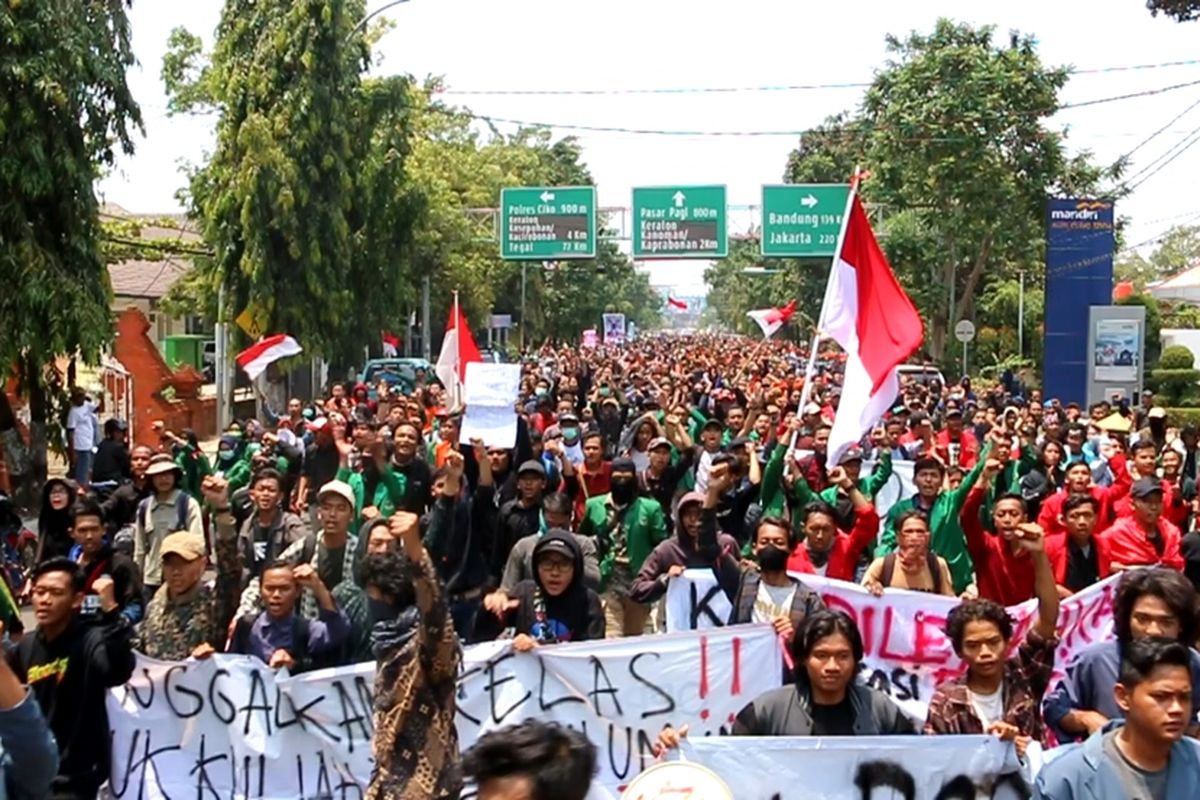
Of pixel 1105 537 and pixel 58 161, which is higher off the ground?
pixel 58 161

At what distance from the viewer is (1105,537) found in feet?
25.3

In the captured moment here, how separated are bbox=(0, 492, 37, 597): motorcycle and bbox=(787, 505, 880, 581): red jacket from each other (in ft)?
14.7

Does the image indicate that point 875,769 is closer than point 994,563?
Yes

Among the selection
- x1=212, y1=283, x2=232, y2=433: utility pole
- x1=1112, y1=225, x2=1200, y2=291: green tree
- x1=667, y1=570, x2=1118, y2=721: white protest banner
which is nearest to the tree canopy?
x1=212, y1=283, x2=232, y2=433: utility pole

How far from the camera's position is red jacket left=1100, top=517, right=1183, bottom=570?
7535mm


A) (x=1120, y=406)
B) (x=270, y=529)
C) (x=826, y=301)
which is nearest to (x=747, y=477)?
(x=826, y=301)

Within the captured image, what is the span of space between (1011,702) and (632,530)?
3.53 meters

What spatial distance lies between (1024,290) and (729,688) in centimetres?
4019

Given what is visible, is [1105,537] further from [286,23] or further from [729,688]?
[286,23]

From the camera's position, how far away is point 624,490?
29.1 ft

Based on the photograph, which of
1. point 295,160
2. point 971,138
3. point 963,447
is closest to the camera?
point 963,447

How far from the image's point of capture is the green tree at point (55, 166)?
548 inches

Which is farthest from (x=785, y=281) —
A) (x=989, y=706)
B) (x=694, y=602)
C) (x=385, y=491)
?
(x=989, y=706)

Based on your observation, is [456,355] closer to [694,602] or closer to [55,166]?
[55,166]
